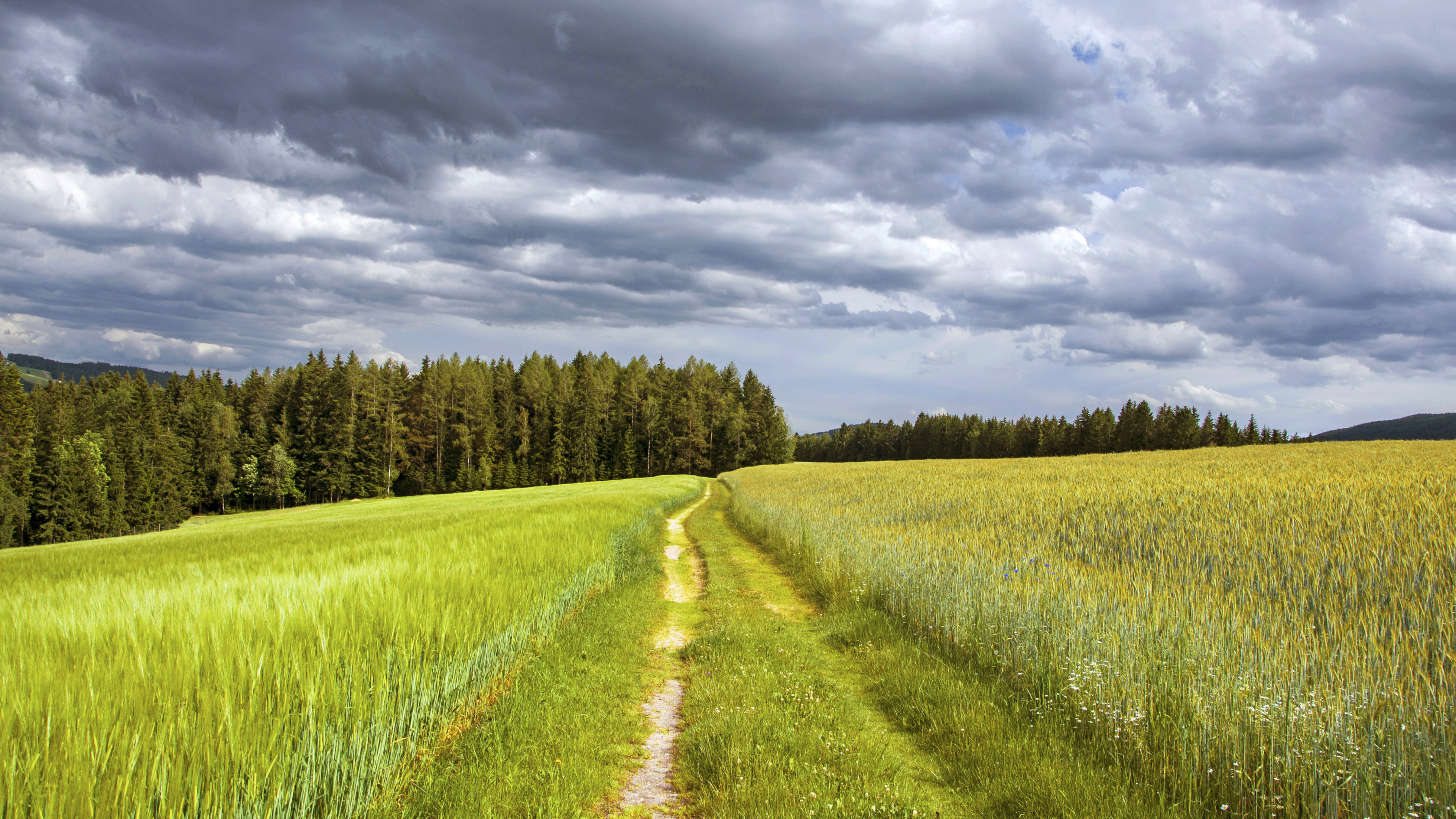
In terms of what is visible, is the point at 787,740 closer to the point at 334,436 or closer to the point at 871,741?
the point at 871,741

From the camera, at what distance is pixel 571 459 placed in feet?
247

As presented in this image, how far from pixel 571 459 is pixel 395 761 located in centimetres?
7296

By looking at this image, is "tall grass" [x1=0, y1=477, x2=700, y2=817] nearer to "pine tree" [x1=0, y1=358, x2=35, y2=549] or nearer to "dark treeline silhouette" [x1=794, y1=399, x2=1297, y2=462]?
"pine tree" [x1=0, y1=358, x2=35, y2=549]

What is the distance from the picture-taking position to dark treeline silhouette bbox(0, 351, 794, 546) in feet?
169

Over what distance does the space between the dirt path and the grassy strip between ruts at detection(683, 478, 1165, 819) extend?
0.67ft

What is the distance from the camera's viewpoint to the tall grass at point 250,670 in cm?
283

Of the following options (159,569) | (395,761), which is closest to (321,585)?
(395,761)

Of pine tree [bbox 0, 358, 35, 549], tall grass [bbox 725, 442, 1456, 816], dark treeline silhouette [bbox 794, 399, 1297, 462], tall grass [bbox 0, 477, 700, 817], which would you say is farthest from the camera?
dark treeline silhouette [bbox 794, 399, 1297, 462]

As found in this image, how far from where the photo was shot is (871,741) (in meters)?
5.58

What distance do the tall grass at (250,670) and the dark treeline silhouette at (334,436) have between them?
61817 millimetres

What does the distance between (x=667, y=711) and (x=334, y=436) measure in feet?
234

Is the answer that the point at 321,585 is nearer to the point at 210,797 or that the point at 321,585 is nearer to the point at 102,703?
the point at 102,703

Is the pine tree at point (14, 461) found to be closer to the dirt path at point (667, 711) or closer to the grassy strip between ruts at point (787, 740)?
the dirt path at point (667, 711)

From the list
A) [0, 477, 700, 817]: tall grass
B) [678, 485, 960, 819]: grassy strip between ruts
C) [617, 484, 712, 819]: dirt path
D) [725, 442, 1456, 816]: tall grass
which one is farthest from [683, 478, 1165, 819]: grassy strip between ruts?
[0, 477, 700, 817]: tall grass
